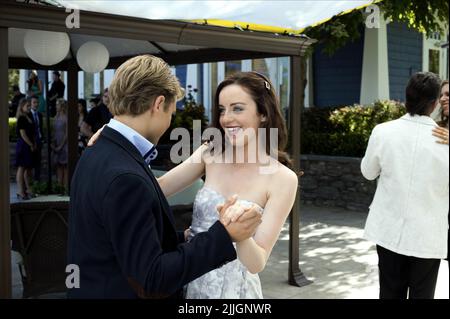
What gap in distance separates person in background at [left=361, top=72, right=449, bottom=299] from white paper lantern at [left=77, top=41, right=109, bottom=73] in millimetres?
3959

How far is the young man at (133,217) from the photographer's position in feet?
5.57

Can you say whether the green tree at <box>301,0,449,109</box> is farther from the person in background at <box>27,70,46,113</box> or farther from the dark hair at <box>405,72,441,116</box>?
the person in background at <box>27,70,46,113</box>

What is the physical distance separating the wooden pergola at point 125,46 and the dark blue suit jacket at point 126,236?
7.58 ft

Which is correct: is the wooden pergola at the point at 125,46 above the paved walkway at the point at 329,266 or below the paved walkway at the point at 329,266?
above

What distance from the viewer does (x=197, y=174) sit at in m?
2.75

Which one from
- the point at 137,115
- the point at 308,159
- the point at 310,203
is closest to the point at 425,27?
the point at 308,159

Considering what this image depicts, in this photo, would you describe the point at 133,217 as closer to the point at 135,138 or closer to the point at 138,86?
the point at 135,138

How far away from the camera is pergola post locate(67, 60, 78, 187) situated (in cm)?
805

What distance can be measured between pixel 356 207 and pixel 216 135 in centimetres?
827

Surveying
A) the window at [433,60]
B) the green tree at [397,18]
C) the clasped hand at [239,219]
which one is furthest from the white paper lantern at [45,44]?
the window at [433,60]

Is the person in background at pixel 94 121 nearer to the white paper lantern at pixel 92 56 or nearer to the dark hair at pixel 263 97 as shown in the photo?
the white paper lantern at pixel 92 56

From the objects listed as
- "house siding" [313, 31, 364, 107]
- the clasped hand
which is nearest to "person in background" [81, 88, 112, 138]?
"house siding" [313, 31, 364, 107]

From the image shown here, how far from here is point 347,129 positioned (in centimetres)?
1145

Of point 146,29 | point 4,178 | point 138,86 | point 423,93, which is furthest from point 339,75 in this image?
Answer: point 138,86
